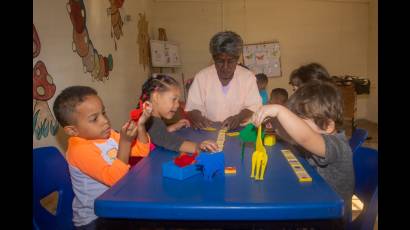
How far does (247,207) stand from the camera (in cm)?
99

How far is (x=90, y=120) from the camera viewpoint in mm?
1604

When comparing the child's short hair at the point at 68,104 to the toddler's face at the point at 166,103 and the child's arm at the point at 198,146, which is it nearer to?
the toddler's face at the point at 166,103

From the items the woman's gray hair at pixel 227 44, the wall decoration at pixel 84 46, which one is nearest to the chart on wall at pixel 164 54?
A: the wall decoration at pixel 84 46

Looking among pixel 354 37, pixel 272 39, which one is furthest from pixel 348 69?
pixel 272 39

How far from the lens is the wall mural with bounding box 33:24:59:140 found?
228cm

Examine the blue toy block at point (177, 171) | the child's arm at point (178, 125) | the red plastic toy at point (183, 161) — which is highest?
the child's arm at point (178, 125)

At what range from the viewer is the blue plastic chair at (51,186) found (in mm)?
1397

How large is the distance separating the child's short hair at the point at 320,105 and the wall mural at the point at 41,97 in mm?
1692

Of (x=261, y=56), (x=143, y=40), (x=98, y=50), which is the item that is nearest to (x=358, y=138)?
(x=98, y=50)

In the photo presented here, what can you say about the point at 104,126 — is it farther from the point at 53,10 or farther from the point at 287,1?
the point at 287,1

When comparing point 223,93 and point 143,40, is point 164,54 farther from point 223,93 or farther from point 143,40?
point 223,93

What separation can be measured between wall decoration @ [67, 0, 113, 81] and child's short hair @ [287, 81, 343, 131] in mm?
2068

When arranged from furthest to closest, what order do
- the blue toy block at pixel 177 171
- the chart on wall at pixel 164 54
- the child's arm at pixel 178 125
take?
the chart on wall at pixel 164 54
the child's arm at pixel 178 125
the blue toy block at pixel 177 171
